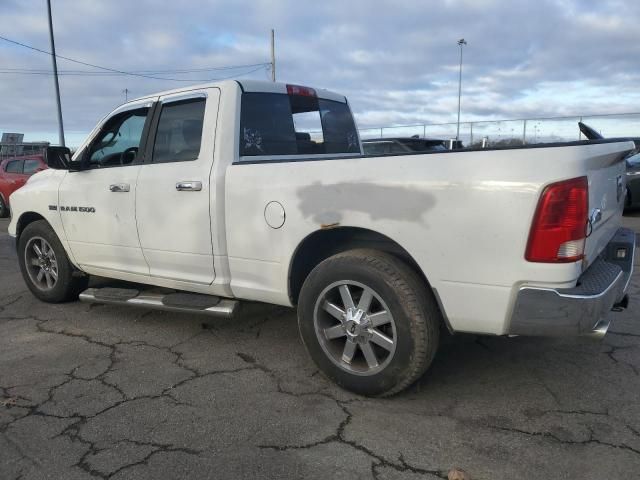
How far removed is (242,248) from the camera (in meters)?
3.69

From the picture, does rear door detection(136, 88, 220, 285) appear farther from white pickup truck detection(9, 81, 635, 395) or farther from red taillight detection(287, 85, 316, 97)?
red taillight detection(287, 85, 316, 97)

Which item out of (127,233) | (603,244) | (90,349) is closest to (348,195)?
(603,244)

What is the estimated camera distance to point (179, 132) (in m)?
4.16

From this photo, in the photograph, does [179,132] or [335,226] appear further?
[179,132]

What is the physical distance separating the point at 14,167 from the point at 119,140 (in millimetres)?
11953

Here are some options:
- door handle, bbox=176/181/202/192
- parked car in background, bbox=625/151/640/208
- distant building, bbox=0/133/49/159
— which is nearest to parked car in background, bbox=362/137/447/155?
parked car in background, bbox=625/151/640/208

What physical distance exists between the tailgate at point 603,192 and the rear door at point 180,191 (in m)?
2.33

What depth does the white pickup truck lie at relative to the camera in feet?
8.59

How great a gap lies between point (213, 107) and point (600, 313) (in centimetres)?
281

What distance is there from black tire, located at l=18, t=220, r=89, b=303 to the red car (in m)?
9.90

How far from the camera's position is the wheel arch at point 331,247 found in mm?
3199

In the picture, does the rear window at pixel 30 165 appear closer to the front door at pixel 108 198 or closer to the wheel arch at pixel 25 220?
the wheel arch at pixel 25 220

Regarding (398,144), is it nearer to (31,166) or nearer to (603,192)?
(603,192)

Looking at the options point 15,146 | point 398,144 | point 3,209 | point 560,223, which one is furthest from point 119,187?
point 15,146
